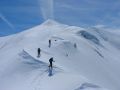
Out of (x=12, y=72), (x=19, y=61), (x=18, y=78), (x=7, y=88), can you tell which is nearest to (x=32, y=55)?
(x=19, y=61)

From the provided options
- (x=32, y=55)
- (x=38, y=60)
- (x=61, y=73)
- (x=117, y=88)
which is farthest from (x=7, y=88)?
(x=117, y=88)

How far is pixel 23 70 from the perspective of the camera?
5100 centimetres

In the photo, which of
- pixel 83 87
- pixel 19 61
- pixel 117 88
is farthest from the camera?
pixel 117 88

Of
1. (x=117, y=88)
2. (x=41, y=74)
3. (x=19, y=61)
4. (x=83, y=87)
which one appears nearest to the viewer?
(x=83, y=87)

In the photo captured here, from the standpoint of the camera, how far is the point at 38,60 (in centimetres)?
5425

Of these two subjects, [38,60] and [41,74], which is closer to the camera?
[41,74]

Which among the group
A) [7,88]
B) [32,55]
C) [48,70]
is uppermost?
[32,55]

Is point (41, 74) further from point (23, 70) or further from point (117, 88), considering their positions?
point (117, 88)

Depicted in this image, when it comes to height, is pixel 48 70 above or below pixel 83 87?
above

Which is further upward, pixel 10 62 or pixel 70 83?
pixel 10 62

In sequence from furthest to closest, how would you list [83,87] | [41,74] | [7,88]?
1. [41,74]
2. [7,88]
3. [83,87]

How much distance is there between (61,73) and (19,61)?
49.4 feet

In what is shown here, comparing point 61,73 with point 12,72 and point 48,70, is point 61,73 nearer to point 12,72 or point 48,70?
point 48,70

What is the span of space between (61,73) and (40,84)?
7.33 metres
